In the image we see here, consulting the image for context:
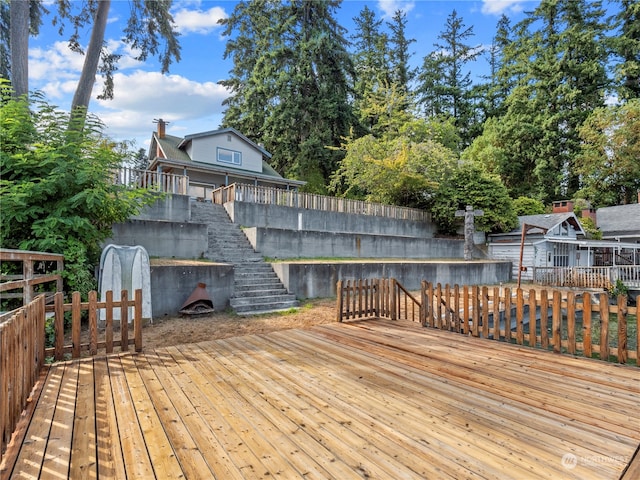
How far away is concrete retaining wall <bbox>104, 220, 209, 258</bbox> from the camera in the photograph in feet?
30.9

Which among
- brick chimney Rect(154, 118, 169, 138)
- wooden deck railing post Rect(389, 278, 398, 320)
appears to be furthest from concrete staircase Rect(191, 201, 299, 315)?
brick chimney Rect(154, 118, 169, 138)

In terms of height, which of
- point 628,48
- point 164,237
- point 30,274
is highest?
point 628,48

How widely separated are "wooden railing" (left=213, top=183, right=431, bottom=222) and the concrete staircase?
1180 mm

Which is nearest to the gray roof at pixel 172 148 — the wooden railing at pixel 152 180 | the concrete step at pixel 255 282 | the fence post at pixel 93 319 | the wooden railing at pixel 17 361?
the wooden railing at pixel 152 180

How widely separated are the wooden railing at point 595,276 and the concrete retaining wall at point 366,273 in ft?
9.96

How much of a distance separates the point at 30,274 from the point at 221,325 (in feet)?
11.6

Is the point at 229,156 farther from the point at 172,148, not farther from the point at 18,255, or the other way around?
the point at 18,255

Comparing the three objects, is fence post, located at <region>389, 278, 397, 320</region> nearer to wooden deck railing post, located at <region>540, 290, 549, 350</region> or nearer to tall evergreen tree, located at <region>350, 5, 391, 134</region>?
wooden deck railing post, located at <region>540, 290, 549, 350</region>

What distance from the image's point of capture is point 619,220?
22484 mm

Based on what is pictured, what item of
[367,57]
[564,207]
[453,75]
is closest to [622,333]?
[564,207]

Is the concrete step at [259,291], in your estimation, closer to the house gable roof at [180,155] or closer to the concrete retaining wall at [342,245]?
the concrete retaining wall at [342,245]

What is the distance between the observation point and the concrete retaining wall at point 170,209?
11.6 m

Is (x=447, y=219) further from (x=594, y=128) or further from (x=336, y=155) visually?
(x=594, y=128)

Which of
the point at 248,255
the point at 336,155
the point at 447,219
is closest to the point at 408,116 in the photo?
the point at 336,155
